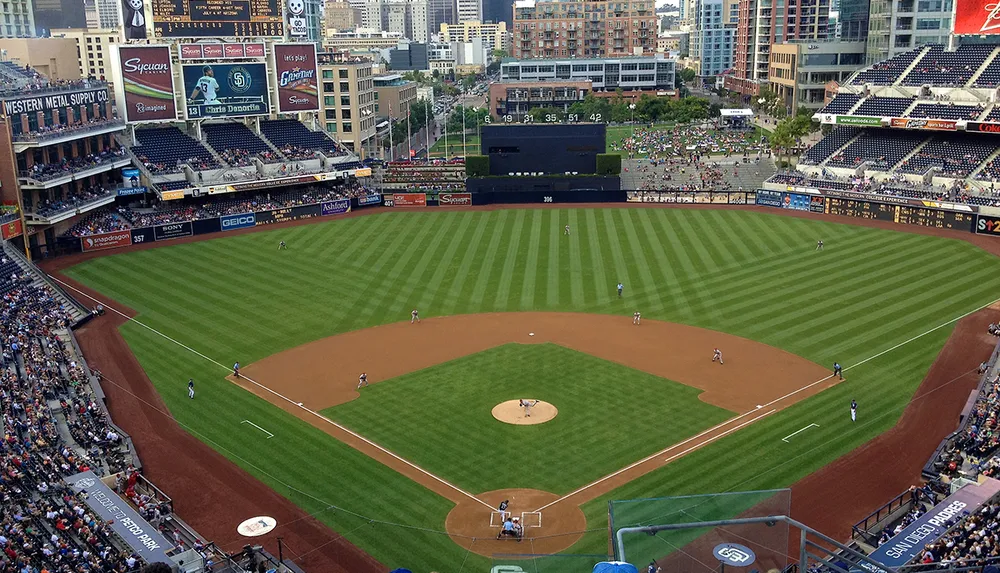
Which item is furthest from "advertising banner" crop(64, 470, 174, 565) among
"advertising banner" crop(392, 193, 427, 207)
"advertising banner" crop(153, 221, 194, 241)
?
"advertising banner" crop(392, 193, 427, 207)

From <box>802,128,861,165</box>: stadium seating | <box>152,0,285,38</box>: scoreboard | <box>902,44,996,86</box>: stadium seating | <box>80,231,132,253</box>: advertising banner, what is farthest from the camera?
<box>802,128,861,165</box>: stadium seating

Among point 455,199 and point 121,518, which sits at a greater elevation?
point 455,199

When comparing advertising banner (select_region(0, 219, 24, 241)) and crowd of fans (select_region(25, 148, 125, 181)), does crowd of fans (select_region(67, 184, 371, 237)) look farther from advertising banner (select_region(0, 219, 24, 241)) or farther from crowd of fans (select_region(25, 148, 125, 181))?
advertising banner (select_region(0, 219, 24, 241))

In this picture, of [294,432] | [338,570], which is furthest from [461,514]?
[294,432]

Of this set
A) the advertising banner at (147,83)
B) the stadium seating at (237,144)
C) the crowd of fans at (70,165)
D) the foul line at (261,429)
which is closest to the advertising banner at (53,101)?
the advertising banner at (147,83)

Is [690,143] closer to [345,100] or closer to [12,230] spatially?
[345,100]

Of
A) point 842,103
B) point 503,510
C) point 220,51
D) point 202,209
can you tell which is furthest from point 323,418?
point 842,103
